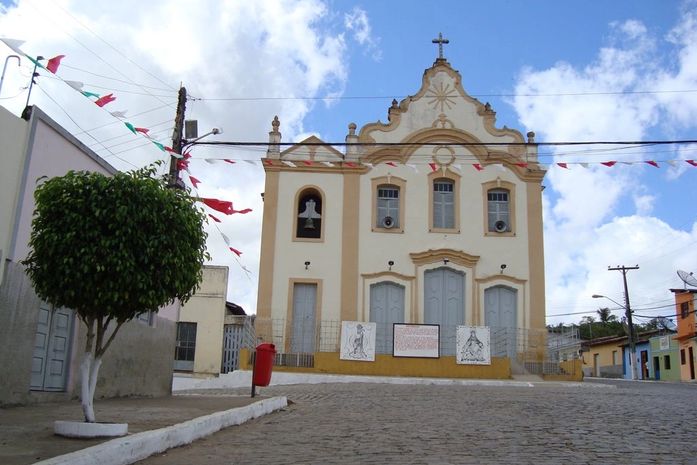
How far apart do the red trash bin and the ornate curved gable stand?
12.7 meters

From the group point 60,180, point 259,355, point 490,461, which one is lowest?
point 490,461

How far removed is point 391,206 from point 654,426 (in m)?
16.3

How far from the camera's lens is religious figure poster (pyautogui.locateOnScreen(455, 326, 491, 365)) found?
21469mm

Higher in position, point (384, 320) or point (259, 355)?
point (384, 320)

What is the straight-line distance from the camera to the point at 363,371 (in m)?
21.5

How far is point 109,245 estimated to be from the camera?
6.59 meters

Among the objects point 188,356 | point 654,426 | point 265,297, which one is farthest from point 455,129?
point 654,426

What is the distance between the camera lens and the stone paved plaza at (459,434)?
6.70m

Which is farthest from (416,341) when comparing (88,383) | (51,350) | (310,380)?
(88,383)

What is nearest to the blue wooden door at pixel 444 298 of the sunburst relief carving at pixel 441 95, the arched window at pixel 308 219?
the arched window at pixel 308 219

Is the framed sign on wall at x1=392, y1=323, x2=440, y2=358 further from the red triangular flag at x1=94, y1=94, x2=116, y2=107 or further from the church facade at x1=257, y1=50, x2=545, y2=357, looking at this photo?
the red triangular flag at x1=94, y1=94, x2=116, y2=107

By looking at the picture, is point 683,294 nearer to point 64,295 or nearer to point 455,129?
point 455,129

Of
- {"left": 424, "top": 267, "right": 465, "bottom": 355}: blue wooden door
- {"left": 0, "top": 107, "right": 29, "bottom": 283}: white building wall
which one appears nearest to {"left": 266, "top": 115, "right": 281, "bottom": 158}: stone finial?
{"left": 424, "top": 267, "right": 465, "bottom": 355}: blue wooden door

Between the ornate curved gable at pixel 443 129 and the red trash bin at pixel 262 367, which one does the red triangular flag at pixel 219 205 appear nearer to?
the red trash bin at pixel 262 367
